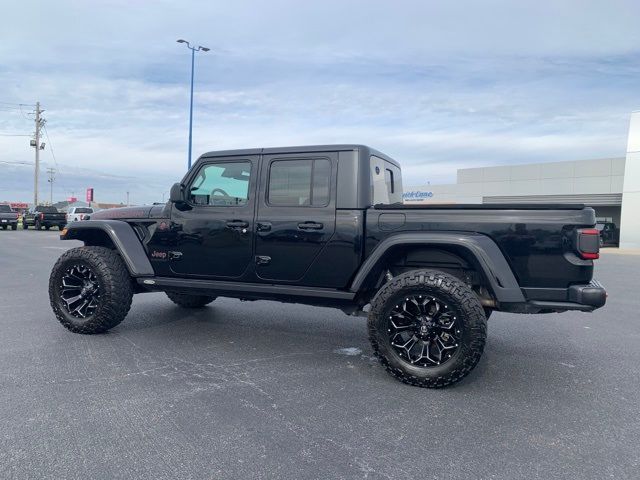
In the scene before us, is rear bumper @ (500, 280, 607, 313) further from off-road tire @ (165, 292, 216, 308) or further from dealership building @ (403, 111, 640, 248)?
dealership building @ (403, 111, 640, 248)

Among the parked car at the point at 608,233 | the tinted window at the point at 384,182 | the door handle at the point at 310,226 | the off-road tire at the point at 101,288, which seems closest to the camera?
the door handle at the point at 310,226

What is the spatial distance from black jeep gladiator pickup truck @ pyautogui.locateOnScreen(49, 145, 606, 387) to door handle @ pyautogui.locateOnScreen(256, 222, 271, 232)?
0.01m

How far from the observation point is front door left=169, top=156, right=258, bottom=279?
15.2ft

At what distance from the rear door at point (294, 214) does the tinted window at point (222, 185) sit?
24 cm

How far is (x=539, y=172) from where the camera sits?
32.8 m

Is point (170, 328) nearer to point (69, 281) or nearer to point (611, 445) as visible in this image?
point (69, 281)

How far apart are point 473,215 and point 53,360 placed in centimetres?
382

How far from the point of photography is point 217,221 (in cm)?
472

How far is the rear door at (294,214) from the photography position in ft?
14.2

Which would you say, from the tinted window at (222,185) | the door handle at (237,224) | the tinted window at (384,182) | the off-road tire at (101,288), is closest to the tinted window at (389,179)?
the tinted window at (384,182)

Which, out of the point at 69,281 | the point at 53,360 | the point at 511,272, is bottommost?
the point at 53,360

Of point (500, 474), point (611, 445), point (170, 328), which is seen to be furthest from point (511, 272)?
point (170, 328)

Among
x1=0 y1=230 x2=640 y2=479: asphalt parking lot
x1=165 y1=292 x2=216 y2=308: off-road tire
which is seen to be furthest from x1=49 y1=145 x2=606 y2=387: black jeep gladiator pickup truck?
x1=165 y1=292 x2=216 y2=308: off-road tire

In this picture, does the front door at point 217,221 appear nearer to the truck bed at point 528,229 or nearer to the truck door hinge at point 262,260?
the truck door hinge at point 262,260
